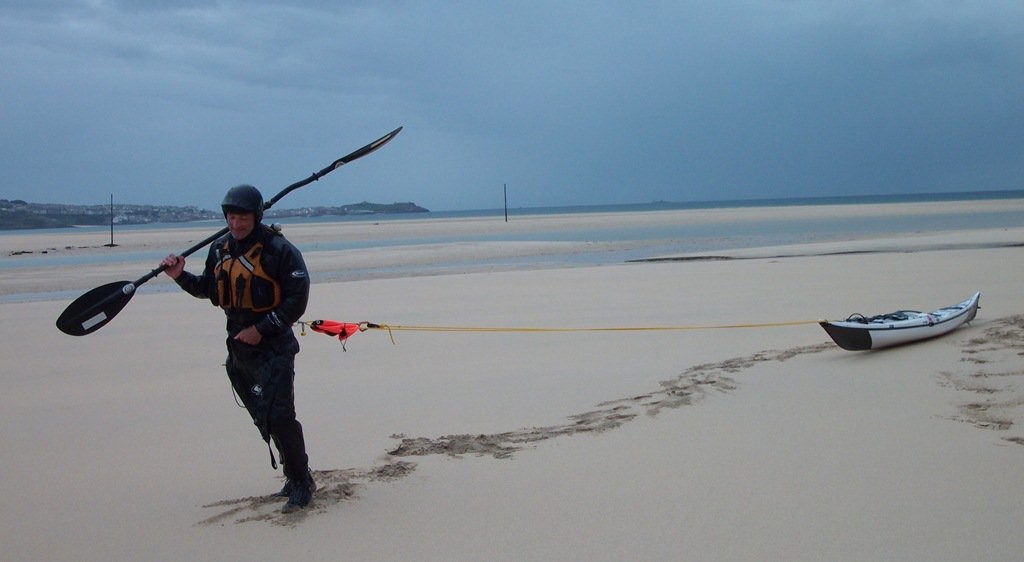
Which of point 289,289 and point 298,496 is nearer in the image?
point 289,289

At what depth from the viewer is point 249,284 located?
4.29 metres

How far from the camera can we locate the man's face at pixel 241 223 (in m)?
4.30

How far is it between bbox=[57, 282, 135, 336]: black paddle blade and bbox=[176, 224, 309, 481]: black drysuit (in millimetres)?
627

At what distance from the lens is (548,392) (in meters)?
7.25

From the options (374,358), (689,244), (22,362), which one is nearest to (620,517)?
(374,358)

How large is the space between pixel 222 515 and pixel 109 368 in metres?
5.26

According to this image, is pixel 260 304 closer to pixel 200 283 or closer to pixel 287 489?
pixel 200 283

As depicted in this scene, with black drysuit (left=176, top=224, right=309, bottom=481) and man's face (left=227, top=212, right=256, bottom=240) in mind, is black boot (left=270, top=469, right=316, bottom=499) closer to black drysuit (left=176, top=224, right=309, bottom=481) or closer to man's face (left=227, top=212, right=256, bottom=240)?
black drysuit (left=176, top=224, right=309, bottom=481)

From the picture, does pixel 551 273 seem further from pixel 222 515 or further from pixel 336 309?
pixel 222 515

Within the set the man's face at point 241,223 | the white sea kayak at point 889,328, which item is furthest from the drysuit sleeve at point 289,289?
the white sea kayak at point 889,328

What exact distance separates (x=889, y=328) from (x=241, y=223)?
244 inches

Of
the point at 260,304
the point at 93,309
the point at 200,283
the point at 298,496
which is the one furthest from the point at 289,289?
the point at 93,309

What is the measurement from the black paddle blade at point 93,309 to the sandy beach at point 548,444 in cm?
101

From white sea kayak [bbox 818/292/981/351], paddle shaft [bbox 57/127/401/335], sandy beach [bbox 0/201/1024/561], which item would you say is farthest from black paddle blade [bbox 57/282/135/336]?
white sea kayak [bbox 818/292/981/351]
